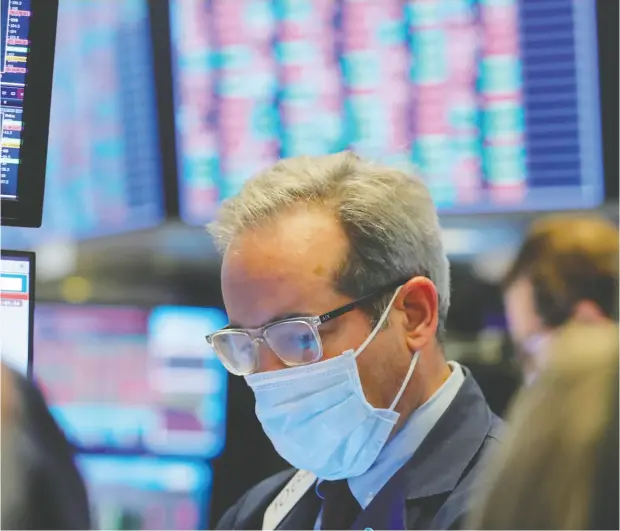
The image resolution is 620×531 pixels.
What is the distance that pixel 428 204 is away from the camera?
1449 millimetres

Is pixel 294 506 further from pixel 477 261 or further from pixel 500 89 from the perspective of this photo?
pixel 500 89

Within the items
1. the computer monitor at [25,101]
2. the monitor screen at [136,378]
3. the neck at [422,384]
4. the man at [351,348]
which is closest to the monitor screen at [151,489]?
the monitor screen at [136,378]

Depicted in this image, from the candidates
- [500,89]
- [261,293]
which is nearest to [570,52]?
[500,89]

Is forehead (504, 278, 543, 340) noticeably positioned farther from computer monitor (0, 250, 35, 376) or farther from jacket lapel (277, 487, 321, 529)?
computer monitor (0, 250, 35, 376)

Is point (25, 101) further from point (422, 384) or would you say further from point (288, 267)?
point (422, 384)

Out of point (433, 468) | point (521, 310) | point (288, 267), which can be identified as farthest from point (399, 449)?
point (521, 310)

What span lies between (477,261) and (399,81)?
1.63 feet

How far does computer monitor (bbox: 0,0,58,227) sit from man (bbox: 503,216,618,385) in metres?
1.14

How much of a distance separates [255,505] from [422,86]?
1.10m

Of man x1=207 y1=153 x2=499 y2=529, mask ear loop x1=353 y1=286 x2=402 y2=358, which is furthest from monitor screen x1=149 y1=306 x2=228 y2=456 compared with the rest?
→ mask ear loop x1=353 y1=286 x2=402 y2=358

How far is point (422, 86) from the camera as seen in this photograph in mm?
2043

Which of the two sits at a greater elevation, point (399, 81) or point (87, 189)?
point (399, 81)

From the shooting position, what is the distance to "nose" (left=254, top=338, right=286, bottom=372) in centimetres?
132

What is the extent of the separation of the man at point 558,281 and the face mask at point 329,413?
62cm
